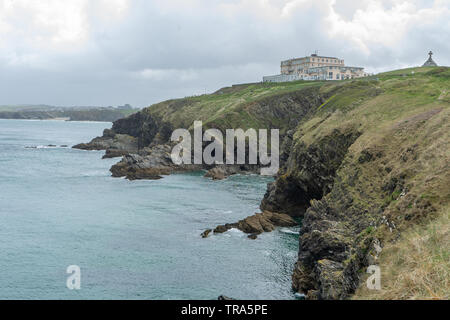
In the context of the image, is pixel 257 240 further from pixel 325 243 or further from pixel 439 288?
pixel 439 288

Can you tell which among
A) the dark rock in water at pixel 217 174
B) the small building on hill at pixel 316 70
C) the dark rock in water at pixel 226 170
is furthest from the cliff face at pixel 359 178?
the small building on hill at pixel 316 70

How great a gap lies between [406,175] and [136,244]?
26428 mm

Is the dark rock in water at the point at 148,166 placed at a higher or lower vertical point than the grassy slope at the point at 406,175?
lower

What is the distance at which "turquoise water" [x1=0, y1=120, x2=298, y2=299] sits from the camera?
32281 millimetres

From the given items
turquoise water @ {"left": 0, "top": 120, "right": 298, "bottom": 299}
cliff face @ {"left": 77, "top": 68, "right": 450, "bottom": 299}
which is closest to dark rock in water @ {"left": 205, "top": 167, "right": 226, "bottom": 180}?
cliff face @ {"left": 77, "top": 68, "right": 450, "bottom": 299}

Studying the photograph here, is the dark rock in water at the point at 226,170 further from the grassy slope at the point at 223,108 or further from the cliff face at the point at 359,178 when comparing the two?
the grassy slope at the point at 223,108

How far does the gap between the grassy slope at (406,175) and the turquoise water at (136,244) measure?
10.7m

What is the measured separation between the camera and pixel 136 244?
4262cm

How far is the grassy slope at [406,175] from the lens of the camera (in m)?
15.3

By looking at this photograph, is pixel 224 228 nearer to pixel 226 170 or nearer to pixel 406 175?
pixel 406 175

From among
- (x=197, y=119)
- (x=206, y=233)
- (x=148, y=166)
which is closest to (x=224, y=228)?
(x=206, y=233)

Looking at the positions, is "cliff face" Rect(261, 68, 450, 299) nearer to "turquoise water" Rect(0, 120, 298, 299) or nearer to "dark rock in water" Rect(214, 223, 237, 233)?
"turquoise water" Rect(0, 120, 298, 299)
